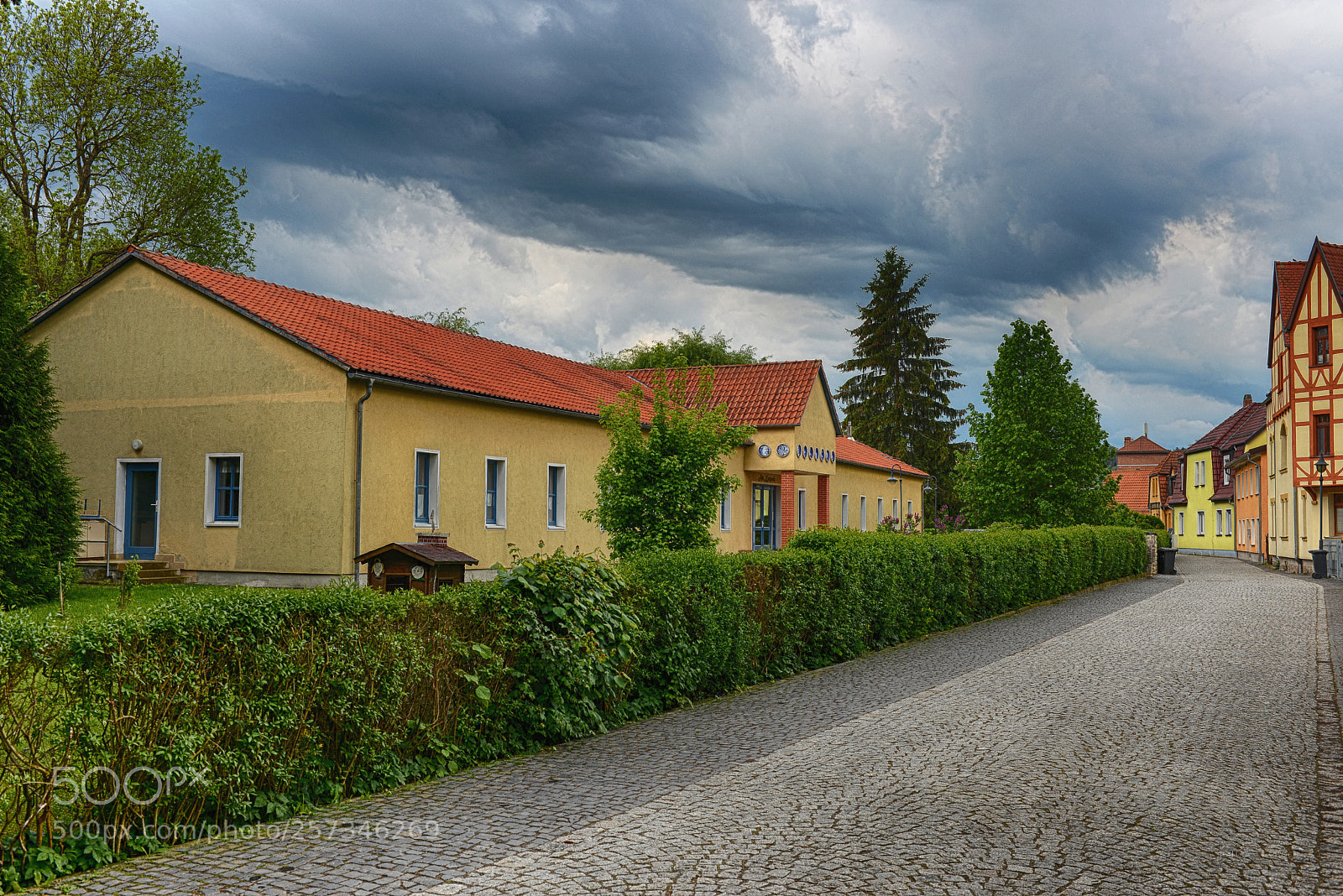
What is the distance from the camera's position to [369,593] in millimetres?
6906

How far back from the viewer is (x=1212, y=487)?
65875 millimetres

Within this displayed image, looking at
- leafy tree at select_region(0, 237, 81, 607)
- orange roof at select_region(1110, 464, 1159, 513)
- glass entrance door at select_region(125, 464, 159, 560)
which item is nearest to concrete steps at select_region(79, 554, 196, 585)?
glass entrance door at select_region(125, 464, 159, 560)

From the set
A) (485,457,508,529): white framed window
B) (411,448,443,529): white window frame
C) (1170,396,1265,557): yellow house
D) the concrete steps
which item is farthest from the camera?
(1170,396,1265,557): yellow house

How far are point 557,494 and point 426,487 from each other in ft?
15.6

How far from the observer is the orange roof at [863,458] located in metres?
42.8

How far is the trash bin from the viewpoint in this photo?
1358 inches

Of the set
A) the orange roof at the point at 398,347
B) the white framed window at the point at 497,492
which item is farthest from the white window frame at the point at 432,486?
the white framed window at the point at 497,492

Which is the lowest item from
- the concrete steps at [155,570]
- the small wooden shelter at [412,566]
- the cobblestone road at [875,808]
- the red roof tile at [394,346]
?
the cobblestone road at [875,808]

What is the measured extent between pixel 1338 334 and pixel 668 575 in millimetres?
38428

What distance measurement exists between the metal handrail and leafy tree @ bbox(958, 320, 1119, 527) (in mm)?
26872

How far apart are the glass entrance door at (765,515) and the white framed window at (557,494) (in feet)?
36.7

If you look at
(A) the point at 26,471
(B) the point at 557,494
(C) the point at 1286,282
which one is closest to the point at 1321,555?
(C) the point at 1286,282

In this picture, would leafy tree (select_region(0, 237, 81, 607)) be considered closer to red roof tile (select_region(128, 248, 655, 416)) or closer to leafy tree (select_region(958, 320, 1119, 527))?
red roof tile (select_region(128, 248, 655, 416))

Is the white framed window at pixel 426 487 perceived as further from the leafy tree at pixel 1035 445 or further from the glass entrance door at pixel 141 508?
the leafy tree at pixel 1035 445
